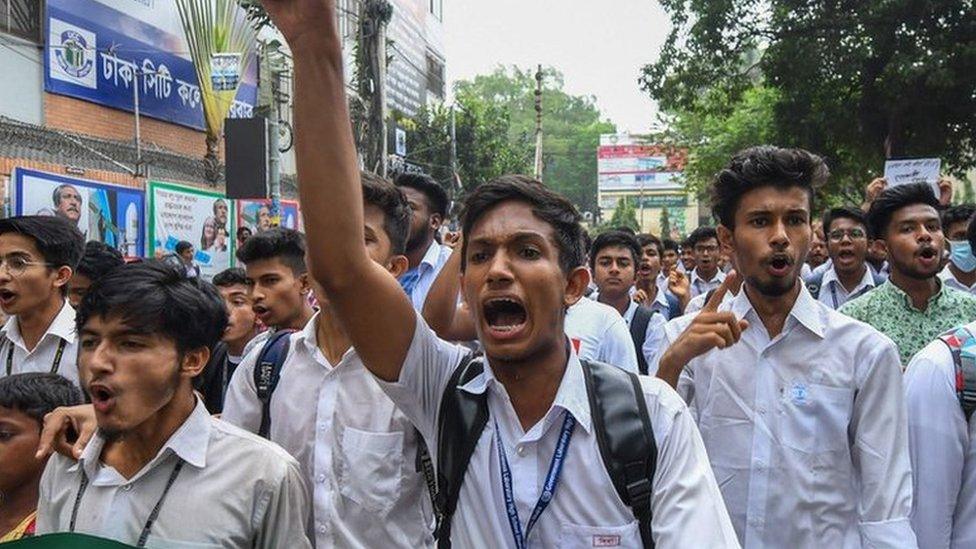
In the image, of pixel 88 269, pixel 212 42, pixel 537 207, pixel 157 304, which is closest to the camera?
pixel 537 207

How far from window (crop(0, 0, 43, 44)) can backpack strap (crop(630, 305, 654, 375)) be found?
39.4 ft

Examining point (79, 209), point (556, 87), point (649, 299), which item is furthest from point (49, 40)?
point (556, 87)

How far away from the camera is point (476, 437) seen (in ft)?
6.83

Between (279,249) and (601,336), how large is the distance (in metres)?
1.70

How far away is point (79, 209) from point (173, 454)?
37.0 feet

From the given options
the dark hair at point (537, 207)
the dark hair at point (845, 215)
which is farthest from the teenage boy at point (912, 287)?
the dark hair at point (537, 207)

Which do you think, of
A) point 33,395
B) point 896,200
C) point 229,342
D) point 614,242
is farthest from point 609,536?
point 614,242

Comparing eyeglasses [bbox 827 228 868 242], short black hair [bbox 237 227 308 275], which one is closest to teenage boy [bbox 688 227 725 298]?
eyeglasses [bbox 827 228 868 242]

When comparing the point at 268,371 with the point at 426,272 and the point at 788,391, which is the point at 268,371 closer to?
the point at 788,391

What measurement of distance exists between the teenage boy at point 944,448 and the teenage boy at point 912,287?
4.76 feet

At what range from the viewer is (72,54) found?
16.2 meters

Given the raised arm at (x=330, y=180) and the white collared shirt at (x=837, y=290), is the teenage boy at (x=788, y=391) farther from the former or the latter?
the white collared shirt at (x=837, y=290)

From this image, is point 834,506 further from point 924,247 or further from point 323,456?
point 924,247

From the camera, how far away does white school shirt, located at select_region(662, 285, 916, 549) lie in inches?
108
